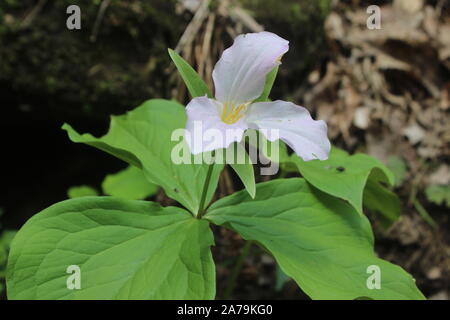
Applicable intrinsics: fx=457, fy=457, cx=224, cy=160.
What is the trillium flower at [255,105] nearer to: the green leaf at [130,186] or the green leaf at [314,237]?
the green leaf at [314,237]

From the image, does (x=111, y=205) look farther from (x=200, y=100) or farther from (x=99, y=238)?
(x=200, y=100)

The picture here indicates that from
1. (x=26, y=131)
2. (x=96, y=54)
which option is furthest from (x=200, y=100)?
(x=26, y=131)

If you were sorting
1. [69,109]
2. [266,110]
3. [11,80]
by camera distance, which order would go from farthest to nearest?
[69,109], [11,80], [266,110]

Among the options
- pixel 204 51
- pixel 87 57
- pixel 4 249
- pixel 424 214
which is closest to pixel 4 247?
pixel 4 249

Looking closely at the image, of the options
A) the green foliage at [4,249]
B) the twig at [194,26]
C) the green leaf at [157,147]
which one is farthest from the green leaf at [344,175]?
the green foliage at [4,249]

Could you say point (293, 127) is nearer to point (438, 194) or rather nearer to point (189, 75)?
point (189, 75)

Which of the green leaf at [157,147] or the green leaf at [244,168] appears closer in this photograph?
the green leaf at [244,168]
